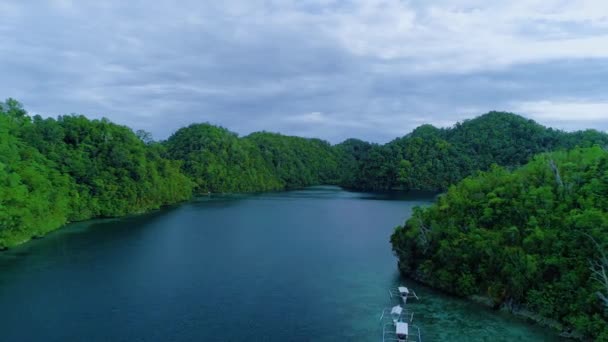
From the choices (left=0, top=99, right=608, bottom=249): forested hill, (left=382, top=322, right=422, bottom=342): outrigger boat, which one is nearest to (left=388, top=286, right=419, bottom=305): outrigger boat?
(left=382, top=322, right=422, bottom=342): outrigger boat

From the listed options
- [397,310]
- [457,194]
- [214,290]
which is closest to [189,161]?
[214,290]

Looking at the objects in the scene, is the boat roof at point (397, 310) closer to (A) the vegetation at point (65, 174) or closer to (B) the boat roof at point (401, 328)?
(B) the boat roof at point (401, 328)

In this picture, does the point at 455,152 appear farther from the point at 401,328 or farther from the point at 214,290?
the point at 401,328

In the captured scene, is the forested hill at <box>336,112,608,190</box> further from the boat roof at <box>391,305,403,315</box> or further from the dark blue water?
the boat roof at <box>391,305,403,315</box>

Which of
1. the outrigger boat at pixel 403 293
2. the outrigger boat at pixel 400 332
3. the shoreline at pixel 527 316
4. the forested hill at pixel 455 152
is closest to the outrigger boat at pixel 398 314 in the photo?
the outrigger boat at pixel 400 332

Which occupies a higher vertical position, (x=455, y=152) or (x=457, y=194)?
(x=455, y=152)

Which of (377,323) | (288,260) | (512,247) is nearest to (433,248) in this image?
(512,247)
